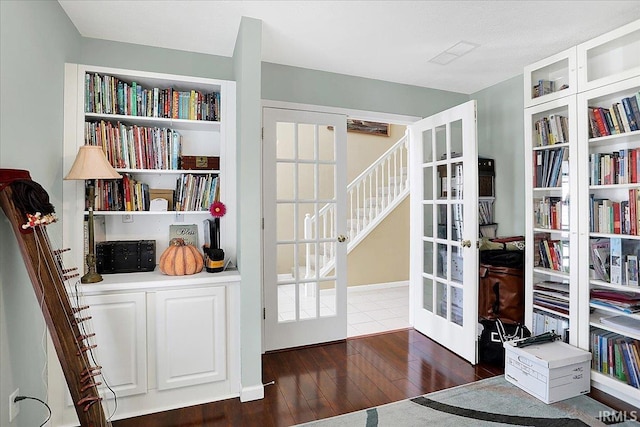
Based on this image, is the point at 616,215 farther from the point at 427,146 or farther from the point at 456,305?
the point at 427,146

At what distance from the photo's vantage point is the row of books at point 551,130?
101 inches

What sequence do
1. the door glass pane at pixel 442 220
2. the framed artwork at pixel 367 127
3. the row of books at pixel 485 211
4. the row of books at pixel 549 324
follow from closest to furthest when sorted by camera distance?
the row of books at pixel 549 324 < the door glass pane at pixel 442 220 < the row of books at pixel 485 211 < the framed artwork at pixel 367 127

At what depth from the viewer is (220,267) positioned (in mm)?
2314

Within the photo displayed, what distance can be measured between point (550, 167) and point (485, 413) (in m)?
1.86

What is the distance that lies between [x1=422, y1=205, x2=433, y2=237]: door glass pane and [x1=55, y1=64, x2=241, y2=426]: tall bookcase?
6.09 ft

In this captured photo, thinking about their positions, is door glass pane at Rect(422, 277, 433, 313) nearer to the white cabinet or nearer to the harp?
the white cabinet

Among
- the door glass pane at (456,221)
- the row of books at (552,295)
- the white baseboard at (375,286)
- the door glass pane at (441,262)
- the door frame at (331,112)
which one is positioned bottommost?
the white baseboard at (375,286)

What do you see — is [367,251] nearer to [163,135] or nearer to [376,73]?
[376,73]

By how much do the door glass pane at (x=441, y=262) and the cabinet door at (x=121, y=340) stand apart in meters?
2.44

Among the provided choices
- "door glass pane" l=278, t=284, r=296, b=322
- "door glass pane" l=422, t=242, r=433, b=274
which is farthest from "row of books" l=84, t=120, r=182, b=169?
"door glass pane" l=422, t=242, r=433, b=274

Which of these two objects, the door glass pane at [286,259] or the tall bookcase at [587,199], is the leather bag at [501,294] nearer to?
the tall bookcase at [587,199]

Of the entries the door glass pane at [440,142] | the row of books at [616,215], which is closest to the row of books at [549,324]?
the row of books at [616,215]

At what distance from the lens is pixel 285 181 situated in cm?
305

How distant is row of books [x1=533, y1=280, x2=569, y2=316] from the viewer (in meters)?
2.53
